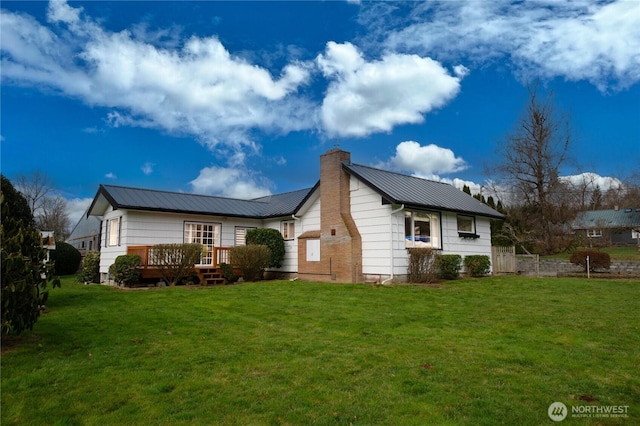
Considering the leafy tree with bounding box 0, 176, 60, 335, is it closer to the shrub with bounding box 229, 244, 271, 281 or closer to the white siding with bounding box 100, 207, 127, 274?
the shrub with bounding box 229, 244, 271, 281

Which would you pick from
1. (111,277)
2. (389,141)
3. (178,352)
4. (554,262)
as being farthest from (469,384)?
(554,262)

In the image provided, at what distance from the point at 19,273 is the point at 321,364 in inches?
188

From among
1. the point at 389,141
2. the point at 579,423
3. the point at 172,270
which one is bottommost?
the point at 579,423

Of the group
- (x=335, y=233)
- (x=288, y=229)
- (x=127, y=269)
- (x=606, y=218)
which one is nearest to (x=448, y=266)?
(x=335, y=233)

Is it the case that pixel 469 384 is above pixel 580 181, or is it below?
below

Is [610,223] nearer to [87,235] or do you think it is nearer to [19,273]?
[87,235]

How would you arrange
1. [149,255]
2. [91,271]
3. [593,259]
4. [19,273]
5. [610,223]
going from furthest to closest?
[610,223] → [593,259] → [91,271] → [149,255] → [19,273]

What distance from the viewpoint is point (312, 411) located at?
4.08 meters

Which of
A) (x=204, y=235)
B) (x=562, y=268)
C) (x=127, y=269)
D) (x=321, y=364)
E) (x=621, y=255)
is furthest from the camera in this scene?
(x=621, y=255)

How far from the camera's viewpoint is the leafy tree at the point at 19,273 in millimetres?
5910

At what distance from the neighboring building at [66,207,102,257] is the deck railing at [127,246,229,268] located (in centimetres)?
1679

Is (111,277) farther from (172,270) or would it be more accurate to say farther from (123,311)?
(123,311)

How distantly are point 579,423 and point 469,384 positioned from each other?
1201mm

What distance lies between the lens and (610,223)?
48875 millimetres
